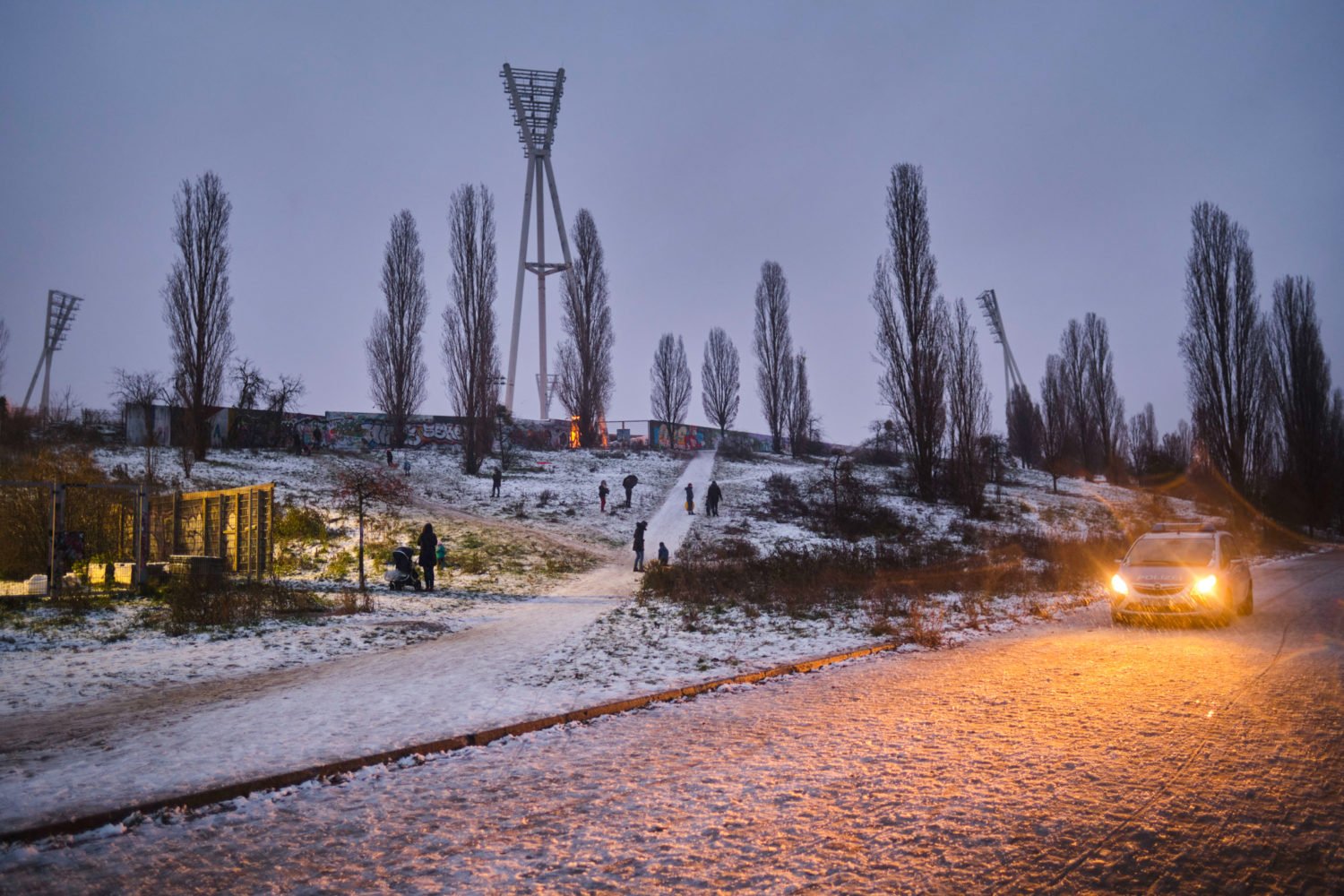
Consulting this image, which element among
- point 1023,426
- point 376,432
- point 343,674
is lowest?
point 343,674

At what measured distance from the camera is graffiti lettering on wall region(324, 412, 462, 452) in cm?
4684

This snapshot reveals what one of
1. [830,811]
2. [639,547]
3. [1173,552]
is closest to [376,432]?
[639,547]

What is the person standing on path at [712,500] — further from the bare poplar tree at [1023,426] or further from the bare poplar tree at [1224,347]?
the bare poplar tree at [1023,426]

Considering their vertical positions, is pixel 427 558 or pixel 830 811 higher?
pixel 830 811

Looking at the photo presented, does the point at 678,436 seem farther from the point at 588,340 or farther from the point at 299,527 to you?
the point at 299,527

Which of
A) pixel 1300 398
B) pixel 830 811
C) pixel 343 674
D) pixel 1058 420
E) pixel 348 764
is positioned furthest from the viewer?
pixel 1058 420

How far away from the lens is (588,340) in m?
54.2

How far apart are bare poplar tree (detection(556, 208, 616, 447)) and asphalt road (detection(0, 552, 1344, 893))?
4815cm

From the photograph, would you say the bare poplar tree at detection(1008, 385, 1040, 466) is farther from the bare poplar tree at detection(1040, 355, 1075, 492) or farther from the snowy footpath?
the snowy footpath

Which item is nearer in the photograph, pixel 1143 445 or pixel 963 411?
pixel 963 411

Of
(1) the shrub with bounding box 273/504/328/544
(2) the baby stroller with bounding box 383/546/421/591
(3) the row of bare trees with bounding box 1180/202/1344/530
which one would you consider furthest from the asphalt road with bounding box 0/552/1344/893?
(3) the row of bare trees with bounding box 1180/202/1344/530

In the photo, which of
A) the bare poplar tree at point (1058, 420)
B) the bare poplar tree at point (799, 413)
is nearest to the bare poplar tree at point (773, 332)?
the bare poplar tree at point (799, 413)

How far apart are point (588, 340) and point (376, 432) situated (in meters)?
15.5

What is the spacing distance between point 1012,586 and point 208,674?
16.5 meters
